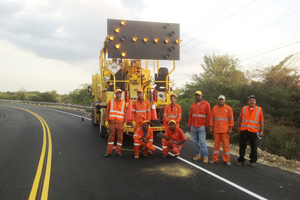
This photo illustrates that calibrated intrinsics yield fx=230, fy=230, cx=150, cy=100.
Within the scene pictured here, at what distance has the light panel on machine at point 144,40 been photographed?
27.4ft

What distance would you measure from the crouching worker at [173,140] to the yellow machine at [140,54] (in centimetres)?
133

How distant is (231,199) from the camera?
3938mm

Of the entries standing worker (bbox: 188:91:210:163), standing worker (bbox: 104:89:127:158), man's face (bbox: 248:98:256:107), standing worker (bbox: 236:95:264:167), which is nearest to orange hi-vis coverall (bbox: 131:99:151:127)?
standing worker (bbox: 104:89:127:158)

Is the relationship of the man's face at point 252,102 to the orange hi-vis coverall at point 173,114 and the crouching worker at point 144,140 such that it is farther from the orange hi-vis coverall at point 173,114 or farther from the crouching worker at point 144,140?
the crouching worker at point 144,140

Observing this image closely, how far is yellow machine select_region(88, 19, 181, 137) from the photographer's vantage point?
8367 millimetres

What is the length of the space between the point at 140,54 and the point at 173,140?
11.9ft

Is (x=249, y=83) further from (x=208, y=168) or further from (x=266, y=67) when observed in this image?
(x=208, y=168)

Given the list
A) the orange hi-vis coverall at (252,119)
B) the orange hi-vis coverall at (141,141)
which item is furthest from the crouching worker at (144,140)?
the orange hi-vis coverall at (252,119)

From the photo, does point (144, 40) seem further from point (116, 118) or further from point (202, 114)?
point (202, 114)

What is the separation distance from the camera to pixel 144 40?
8.78 meters

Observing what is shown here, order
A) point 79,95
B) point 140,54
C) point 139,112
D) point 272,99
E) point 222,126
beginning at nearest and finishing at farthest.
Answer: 1. point 222,126
2. point 139,112
3. point 140,54
4. point 272,99
5. point 79,95

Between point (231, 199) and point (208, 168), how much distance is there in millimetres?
1790

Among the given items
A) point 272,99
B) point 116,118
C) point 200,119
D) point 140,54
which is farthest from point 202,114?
point 272,99

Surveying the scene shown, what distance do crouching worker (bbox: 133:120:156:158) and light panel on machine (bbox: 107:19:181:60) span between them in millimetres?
2971
